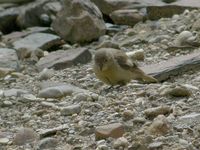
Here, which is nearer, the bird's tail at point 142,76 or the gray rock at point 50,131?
the gray rock at point 50,131

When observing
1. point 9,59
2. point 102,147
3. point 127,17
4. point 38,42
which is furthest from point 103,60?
point 127,17

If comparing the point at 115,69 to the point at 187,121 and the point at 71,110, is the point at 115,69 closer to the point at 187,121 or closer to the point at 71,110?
the point at 71,110

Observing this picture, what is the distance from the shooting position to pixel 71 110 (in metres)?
6.62

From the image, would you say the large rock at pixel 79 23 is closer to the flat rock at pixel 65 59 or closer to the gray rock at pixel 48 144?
the flat rock at pixel 65 59

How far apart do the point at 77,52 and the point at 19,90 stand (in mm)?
1665

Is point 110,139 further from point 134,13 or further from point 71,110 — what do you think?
point 134,13

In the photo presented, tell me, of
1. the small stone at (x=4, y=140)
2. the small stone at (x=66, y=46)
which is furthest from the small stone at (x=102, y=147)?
the small stone at (x=66, y=46)

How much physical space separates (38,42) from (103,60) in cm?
398

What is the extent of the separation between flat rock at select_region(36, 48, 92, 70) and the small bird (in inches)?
80.4

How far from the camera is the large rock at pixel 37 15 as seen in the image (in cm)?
1230

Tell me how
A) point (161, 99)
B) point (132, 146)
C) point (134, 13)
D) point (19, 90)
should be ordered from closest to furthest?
point (132, 146)
point (161, 99)
point (19, 90)
point (134, 13)

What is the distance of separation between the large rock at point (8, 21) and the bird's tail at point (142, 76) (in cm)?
541

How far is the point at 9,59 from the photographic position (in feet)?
32.5

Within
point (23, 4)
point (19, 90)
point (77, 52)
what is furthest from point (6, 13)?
point (19, 90)
